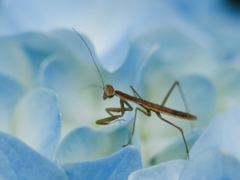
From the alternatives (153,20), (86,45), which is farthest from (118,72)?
(153,20)

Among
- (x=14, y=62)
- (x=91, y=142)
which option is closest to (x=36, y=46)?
(x=14, y=62)

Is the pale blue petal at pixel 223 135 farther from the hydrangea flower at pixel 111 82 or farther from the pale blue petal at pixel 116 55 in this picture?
the pale blue petal at pixel 116 55

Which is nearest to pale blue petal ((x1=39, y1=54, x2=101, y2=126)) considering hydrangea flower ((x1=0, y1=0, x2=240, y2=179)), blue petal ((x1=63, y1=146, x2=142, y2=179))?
hydrangea flower ((x1=0, y1=0, x2=240, y2=179))

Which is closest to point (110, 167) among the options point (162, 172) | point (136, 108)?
point (162, 172)

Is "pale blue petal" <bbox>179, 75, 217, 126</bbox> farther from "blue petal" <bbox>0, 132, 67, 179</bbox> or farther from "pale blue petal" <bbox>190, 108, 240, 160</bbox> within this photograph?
"blue petal" <bbox>0, 132, 67, 179</bbox>

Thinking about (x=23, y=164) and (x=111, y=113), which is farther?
(x=111, y=113)

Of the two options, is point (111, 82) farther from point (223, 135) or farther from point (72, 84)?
point (223, 135)
